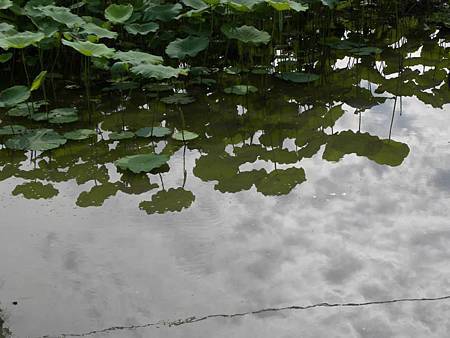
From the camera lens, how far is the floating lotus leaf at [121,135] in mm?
3359

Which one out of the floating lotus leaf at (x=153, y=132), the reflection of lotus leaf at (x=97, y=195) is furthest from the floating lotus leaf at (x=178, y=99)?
the reflection of lotus leaf at (x=97, y=195)

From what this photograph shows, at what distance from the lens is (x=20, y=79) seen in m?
4.32

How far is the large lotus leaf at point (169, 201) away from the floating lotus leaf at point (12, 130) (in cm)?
99

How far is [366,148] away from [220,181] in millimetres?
807

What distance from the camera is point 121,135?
3383 millimetres

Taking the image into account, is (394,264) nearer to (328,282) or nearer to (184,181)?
(328,282)

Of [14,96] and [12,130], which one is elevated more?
[14,96]

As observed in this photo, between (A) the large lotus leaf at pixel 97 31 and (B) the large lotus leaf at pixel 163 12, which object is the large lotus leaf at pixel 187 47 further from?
(A) the large lotus leaf at pixel 97 31

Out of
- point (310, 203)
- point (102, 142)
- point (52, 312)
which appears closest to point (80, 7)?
point (102, 142)

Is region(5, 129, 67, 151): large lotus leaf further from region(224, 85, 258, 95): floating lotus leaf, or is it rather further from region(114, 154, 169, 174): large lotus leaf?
region(224, 85, 258, 95): floating lotus leaf

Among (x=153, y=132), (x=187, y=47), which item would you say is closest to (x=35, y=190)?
(x=153, y=132)

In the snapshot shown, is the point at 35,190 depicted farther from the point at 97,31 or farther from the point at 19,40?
the point at 97,31

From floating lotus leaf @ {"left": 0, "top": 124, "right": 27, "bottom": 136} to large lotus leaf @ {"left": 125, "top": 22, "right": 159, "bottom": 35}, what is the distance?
1.03 meters

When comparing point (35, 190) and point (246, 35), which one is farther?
point (246, 35)
